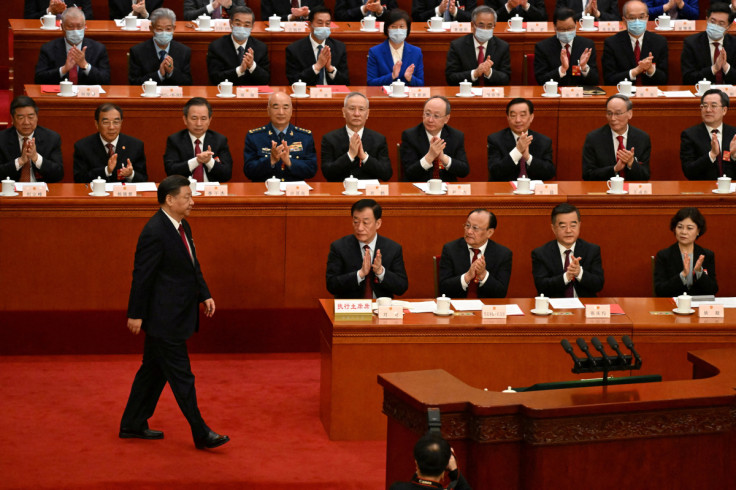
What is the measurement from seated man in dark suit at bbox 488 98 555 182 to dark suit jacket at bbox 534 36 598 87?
3.68 ft

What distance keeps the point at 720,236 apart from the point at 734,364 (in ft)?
8.21

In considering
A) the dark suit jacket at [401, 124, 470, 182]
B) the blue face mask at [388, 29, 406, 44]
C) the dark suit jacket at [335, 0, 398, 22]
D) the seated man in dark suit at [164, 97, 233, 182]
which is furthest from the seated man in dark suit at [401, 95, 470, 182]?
the dark suit jacket at [335, 0, 398, 22]

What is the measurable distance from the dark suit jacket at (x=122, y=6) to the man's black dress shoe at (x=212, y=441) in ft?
16.0

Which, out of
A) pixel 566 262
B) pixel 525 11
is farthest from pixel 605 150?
pixel 525 11

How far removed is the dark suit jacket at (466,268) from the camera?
5.75 meters

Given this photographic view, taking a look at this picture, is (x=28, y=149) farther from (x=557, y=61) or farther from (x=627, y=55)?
(x=627, y=55)

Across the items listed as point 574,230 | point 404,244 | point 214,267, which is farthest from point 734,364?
point 214,267

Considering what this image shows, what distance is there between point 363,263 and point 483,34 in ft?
9.44

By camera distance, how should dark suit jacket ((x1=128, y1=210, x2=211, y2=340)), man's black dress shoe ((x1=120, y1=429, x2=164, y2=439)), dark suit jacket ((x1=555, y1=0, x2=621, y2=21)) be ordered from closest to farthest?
dark suit jacket ((x1=128, y1=210, x2=211, y2=340)) → man's black dress shoe ((x1=120, y1=429, x2=164, y2=439)) → dark suit jacket ((x1=555, y1=0, x2=621, y2=21))

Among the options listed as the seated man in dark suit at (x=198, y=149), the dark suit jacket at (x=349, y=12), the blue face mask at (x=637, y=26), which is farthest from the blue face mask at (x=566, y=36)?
the seated man in dark suit at (x=198, y=149)

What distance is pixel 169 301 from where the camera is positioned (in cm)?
476

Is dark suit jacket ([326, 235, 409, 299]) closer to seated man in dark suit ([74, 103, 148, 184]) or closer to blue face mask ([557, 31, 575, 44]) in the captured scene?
seated man in dark suit ([74, 103, 148, 184])

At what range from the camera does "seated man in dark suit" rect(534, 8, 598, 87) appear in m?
7.95

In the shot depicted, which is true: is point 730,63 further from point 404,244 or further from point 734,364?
point 734,364
